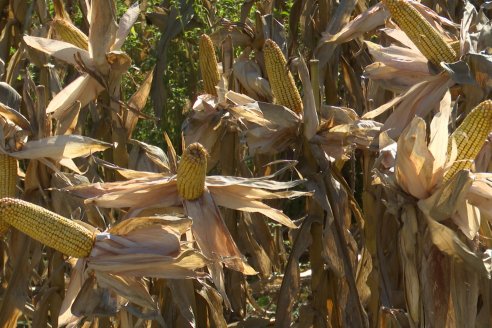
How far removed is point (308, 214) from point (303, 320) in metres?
0.39

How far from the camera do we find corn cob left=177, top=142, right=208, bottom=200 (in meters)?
1.98

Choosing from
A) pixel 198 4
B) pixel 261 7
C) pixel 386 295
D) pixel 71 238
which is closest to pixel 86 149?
pixel 71 238

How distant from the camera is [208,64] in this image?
280 cm

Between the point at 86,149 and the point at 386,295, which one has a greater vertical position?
the point at 86,149

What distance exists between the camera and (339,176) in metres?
2.61

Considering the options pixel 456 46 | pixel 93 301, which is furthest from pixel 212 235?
pixel 456 46

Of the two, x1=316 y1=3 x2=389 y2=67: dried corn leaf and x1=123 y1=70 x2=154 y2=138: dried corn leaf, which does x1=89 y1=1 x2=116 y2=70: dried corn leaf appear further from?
x1=316 y1=3 x2=389 y2=67: dried corn leaf

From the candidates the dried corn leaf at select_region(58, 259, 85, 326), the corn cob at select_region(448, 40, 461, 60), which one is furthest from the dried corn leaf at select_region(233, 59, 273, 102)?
the dried corn leaf at select_region(58, 259, 85, 326)

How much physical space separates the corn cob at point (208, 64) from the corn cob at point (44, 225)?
36.0 inches

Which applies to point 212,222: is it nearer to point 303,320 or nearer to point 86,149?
point 86,149

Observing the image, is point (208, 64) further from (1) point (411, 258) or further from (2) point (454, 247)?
(2) point (454, 247)

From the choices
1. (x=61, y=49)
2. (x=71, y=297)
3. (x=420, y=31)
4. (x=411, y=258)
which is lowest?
(x=71, y=297)

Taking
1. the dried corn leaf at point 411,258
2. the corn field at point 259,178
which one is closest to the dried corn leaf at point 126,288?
the corn field at point 259,178

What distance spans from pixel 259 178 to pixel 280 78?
36 cm
